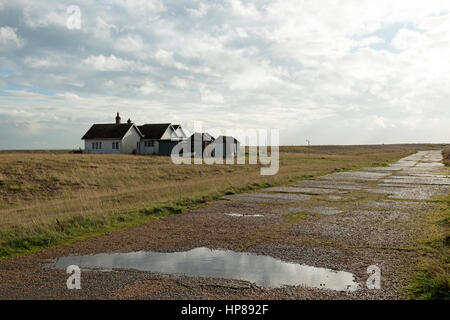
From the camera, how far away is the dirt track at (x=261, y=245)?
5133mm

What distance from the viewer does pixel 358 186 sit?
18.7 meters

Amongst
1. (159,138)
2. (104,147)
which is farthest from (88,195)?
(104,147)

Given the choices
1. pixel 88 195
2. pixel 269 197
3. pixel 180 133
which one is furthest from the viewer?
pixel 180 133

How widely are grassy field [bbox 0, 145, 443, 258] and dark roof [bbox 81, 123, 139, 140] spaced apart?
17.9 meters

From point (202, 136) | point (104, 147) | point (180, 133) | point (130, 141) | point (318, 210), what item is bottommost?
point (318, 210)

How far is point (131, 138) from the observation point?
52.9m

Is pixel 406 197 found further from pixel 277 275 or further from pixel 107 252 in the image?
pixel 107 252

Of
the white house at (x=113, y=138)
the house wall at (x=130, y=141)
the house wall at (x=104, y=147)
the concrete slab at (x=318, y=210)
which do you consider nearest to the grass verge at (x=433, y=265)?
the concrete slab at (x=318, y=210)

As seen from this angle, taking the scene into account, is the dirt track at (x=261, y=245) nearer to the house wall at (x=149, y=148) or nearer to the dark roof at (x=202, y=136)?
the dark roof at (x=202, y=136)

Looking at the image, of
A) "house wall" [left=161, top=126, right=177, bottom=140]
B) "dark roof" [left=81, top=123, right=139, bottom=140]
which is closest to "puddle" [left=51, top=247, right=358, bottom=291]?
"dark roof" [left=81, top=123, right=139, bottom=140]

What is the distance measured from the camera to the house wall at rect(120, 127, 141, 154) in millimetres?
51469

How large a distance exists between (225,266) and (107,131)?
166 feet

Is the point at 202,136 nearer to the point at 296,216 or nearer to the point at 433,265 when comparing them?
the point at 296,216

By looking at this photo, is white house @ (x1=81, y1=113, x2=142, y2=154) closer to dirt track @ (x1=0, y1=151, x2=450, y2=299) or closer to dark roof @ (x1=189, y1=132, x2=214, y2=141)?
dark roof @ (x1=189, y1=132, x2=214, y2=141)
